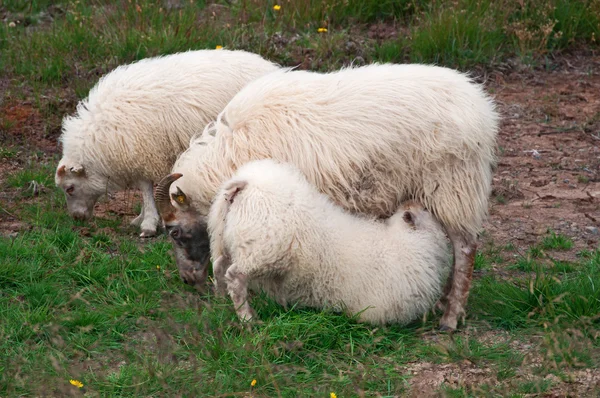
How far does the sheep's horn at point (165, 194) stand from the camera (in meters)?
5.33

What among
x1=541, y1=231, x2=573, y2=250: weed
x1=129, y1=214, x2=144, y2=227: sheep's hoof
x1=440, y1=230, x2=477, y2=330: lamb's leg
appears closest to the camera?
x1=440, y1=230, x2=477, y2=330: lamb's leg

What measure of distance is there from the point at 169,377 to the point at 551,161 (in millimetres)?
4441

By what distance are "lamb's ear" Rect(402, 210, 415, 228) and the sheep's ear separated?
1.31 metres

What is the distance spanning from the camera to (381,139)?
5.00 metres

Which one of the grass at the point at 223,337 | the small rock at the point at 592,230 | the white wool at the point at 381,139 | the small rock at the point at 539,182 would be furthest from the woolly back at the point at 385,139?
the small rock at the point at 539,182

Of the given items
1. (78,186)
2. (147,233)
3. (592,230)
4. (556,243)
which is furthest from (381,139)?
(78,186)

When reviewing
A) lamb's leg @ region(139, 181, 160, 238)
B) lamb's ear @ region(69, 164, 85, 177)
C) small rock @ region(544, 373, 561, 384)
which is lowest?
lamb's leg @ region(139, 181, 160, 238)

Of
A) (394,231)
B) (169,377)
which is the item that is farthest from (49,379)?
(394,231)

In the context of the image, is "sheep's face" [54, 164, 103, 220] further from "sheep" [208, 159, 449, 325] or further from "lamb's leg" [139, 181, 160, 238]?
"sheep" [208, 159, 449, 325]

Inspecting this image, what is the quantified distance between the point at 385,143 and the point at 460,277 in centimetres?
85

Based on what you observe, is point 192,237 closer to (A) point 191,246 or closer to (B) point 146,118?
(A) point 191,246

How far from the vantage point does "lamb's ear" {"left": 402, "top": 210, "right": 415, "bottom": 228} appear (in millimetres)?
5020

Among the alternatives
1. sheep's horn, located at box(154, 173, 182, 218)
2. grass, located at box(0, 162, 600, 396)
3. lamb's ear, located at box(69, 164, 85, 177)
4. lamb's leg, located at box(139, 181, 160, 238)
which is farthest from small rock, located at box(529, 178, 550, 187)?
lamb's ear, located at box(69, 164, 85, 177)

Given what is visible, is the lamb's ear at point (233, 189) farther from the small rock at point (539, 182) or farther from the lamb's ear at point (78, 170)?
the small rock at point (539, 182)
